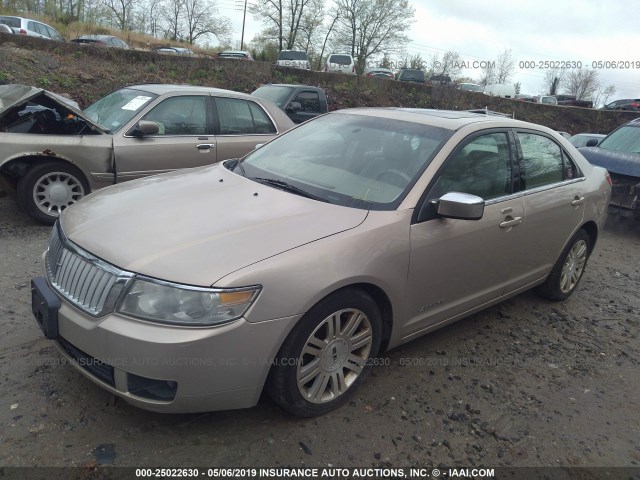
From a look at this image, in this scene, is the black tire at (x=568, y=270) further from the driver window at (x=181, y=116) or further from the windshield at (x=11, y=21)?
the windshield at (x=11, y=21)

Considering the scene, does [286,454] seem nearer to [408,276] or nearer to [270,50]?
[408,276]

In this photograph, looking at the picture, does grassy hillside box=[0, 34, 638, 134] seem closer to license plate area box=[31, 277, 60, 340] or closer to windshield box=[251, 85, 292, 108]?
windshield box=[251, 85, 292, 108]

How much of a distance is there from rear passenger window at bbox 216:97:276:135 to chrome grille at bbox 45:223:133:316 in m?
3.98

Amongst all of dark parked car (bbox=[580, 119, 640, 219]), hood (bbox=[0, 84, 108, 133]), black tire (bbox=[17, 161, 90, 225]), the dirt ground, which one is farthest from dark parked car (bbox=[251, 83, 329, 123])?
the dirt ground

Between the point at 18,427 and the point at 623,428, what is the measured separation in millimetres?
3343

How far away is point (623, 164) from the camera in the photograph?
7641 millimetres

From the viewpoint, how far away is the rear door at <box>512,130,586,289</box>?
3.72m

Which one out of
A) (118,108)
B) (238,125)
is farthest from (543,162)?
(118,108)

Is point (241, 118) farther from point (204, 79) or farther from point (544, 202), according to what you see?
point (204, 79)

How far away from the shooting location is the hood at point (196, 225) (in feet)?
7.38

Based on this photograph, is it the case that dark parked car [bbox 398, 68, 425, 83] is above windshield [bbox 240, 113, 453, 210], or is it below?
above

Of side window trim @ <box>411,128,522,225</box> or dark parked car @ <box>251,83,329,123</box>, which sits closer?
side window trim @ <box>411,128,522,225</box>

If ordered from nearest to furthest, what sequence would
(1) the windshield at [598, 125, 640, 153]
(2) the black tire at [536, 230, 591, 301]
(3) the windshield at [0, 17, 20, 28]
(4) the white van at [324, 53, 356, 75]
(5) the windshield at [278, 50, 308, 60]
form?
(2) the black tire at [536, 230, 591, 301]
(1) the windshield at [598, 125, 640, 153]
(3) the windshield at [0, 17, 20, 28]
(5) the windshield at [278, 50, 308, 60]
(4) the white van at [324, 53, 356, 75]

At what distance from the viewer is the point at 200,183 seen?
A: 3.23m
